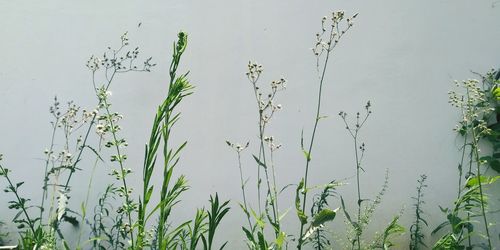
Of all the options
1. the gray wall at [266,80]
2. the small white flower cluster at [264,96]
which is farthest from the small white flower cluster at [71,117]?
the small white flower cluster at [264,96]

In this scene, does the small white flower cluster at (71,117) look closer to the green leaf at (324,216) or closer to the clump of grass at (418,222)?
the green leaf at (324,216)

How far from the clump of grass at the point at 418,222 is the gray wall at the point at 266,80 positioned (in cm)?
5

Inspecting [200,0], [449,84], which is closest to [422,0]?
[449,84]

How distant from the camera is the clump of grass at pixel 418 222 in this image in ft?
10.7

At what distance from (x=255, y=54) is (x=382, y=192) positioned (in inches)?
42.6

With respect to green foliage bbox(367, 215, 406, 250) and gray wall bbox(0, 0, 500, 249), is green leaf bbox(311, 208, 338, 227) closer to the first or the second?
green foliage bbox(367, 215, 406, 250)

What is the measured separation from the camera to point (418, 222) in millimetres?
3285

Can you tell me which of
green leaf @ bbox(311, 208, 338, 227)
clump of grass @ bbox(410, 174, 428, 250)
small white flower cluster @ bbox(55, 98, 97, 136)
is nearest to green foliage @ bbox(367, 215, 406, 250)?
clump of grass @ bbox(410, 174, 428, 250)

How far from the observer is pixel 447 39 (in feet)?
11.3

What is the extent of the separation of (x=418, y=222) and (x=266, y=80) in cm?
117

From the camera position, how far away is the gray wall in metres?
3.42

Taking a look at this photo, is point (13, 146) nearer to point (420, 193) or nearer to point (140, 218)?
point (140, 218)

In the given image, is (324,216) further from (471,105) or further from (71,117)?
(71,117)

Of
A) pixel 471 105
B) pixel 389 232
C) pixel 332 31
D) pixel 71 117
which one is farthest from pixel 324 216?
pixel 71 117
